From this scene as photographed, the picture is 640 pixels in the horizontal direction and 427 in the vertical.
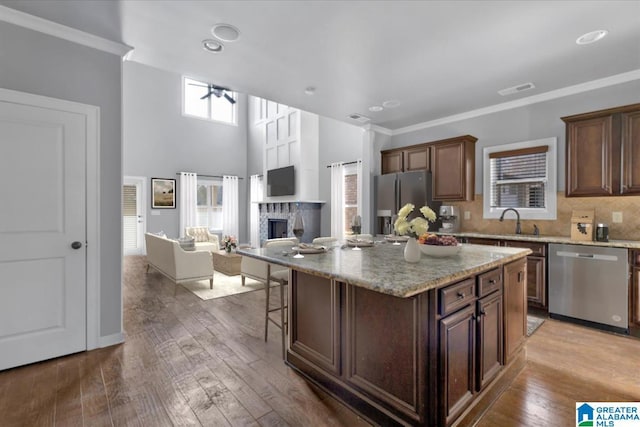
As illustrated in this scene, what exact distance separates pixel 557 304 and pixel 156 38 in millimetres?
5040

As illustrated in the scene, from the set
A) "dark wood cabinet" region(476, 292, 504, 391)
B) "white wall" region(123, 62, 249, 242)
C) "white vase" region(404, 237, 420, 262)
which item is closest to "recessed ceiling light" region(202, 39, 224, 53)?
"white vase" region(404, 237, 420, 262)

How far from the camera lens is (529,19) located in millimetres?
2447

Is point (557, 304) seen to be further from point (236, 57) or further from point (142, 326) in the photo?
point (142, 326)

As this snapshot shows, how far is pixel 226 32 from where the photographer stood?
2.63 metres

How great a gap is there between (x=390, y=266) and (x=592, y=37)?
288cm

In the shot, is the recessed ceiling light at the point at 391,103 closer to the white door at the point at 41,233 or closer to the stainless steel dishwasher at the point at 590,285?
the stainless steel dishwasher at the point at 590,285

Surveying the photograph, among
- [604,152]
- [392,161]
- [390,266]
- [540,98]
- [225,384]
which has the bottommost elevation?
[225,384]

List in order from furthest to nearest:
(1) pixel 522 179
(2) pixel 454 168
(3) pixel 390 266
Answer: (2) pixel 454 168 < (1) pixel 522 179 < (3) pixel 390 266

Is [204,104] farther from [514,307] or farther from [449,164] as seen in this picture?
[514,307]

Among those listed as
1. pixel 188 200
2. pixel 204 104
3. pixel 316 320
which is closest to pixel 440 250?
pixel 316 320

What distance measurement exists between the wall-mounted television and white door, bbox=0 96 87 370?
5.32 metres

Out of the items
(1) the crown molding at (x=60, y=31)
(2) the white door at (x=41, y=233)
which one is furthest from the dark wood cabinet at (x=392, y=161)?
(2) the white door at (x=41, y=233)

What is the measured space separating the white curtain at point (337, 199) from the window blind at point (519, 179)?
312 cm

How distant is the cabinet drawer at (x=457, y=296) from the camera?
64.0 inches
